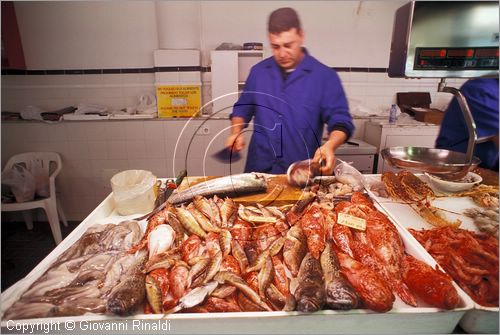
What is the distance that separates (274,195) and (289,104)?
16.4 inches

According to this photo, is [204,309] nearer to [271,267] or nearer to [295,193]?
[271,267]

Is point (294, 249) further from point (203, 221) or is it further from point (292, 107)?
point (292, 107)

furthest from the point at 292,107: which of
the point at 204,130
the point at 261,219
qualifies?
the point at 261,219

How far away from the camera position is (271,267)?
35.5 inches

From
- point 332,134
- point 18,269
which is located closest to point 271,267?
point 332,134

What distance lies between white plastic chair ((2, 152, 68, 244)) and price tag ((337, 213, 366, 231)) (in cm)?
128

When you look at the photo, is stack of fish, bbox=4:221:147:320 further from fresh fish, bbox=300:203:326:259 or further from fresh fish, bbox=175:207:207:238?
fresh fish, bbox=300:203:326:259

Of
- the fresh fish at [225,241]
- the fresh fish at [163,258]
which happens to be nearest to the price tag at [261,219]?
the fresh fish at [225,241]

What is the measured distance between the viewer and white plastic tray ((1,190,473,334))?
0.73 metres

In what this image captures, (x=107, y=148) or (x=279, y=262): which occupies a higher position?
(x=107, y=148)

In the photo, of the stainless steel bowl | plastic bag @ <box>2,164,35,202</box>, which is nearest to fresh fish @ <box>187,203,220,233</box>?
plastic bag @ <box>2,164,35,202</box>

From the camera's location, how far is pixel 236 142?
3.52ft

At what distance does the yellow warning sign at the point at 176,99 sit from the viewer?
1.17 meters

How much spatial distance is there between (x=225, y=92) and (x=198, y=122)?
18 cm
